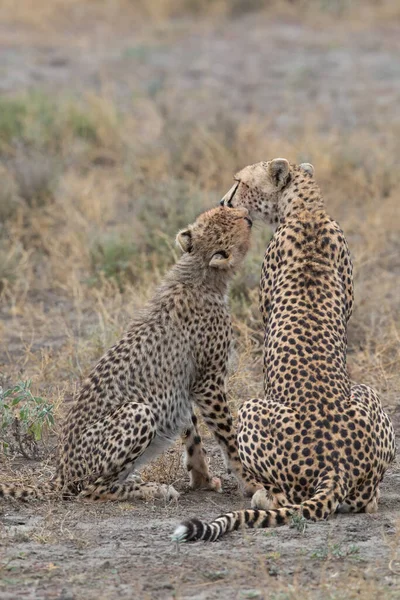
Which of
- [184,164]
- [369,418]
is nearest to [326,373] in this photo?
[369,418]

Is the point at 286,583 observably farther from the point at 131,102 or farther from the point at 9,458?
the point at 131,102

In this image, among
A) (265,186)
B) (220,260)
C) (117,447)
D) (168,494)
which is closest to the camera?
(117,447)

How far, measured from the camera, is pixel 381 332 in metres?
7.78

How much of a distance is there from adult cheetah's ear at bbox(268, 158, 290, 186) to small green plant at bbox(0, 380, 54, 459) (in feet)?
4.91

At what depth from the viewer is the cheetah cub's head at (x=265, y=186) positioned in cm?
589

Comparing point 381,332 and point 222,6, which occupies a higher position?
point 222,6

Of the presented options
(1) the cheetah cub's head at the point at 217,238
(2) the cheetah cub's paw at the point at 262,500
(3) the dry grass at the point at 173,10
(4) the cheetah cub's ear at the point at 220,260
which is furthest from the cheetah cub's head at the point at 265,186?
(3) the dry grass at the point at 173,10

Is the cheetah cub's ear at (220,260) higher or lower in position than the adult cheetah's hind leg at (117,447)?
higher

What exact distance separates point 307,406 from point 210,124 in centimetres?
674

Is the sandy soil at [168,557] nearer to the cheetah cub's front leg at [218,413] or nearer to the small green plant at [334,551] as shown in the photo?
the small green plant at [334,551]

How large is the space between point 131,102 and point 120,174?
9.86 ft

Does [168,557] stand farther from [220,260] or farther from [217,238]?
[217,238]

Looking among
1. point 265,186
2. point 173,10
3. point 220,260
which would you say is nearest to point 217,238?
point 220,260

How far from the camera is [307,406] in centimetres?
508
